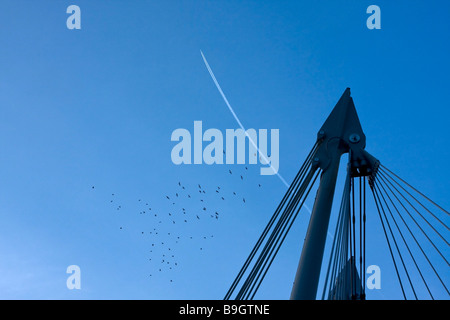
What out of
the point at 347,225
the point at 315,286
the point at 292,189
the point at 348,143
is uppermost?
the point at 348,143

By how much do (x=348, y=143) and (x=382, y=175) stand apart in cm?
119

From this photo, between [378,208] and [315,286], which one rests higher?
[378,208]
